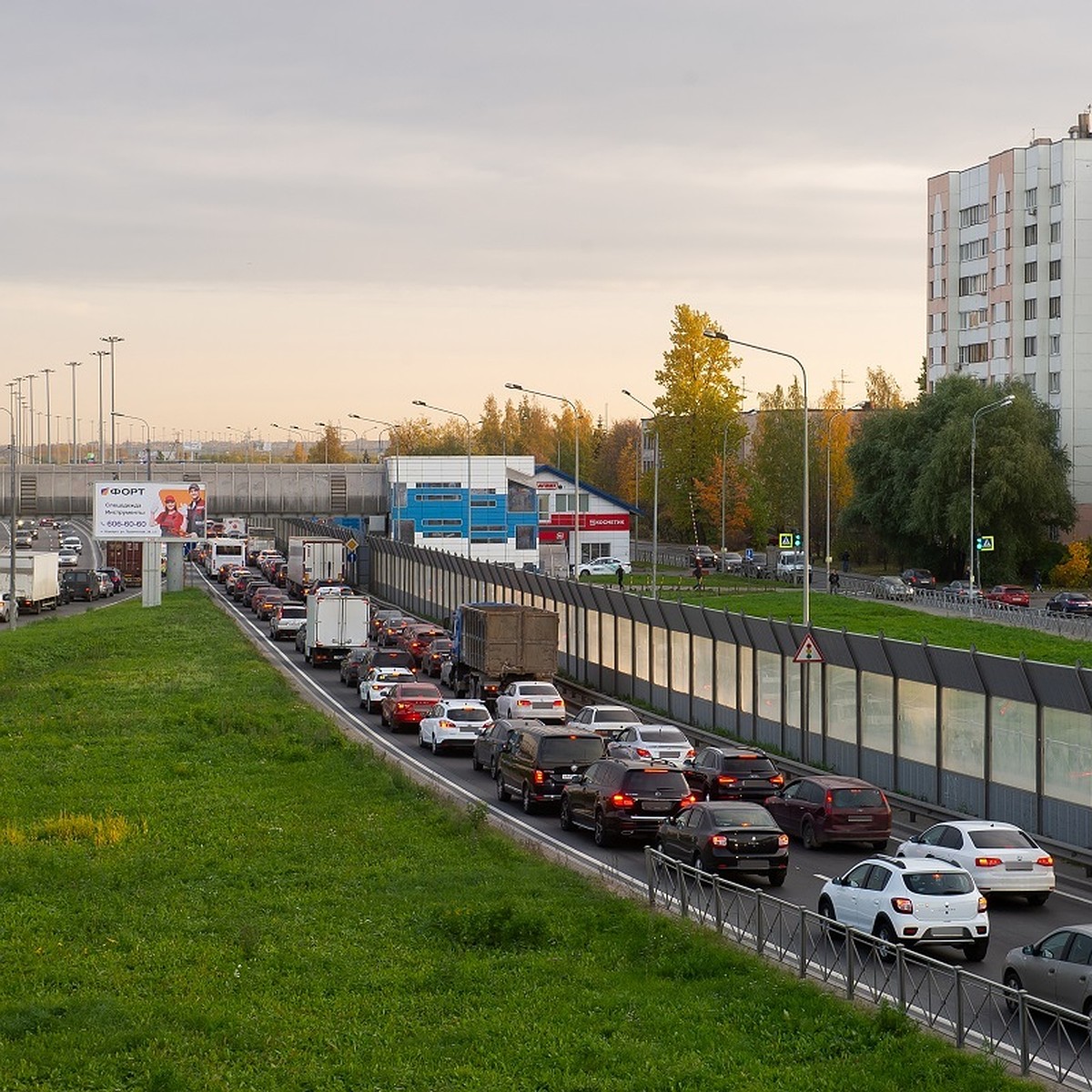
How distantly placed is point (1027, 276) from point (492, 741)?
87.9m

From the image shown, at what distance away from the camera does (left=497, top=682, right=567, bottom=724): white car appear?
4438 centimetres

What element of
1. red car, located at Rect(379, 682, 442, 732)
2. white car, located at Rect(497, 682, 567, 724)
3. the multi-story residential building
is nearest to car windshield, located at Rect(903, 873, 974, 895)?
white car, located at Rect(497, 682, 567, 724)

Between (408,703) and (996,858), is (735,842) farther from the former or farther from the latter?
(408,703)

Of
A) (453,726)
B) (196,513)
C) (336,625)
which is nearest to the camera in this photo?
(453,726)

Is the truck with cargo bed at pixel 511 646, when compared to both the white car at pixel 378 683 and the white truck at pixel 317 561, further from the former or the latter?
the white truck at pixel 317 561

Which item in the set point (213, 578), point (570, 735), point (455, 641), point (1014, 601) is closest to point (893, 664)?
point (570, 735)

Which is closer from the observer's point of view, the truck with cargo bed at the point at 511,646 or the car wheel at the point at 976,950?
the car wheel at the point at 976,950

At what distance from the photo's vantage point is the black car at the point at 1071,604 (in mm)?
84312

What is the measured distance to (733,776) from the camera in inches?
1303

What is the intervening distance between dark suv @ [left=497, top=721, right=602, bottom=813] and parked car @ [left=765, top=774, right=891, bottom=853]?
4822 mm

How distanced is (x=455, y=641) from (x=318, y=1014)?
1462 inches

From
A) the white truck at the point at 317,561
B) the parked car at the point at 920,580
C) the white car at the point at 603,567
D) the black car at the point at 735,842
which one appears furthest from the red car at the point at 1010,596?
the black car at the point at 735,842

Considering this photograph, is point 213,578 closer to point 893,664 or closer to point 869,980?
point 893,664

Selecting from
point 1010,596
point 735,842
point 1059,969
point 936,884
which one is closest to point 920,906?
point 936,884
